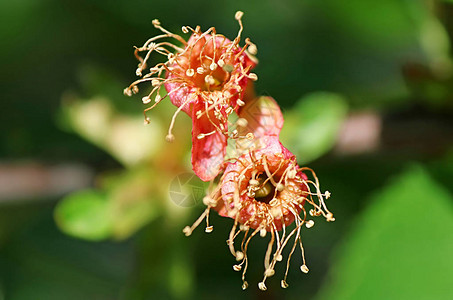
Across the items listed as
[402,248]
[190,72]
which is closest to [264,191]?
[190,72]

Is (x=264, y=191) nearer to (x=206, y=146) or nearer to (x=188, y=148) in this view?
(x=206, y=146)

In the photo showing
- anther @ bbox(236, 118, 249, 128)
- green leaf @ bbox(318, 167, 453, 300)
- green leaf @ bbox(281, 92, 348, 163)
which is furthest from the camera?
green leaf @ bbox(318, 167, 453, 300)

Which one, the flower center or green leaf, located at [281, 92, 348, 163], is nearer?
the flower center

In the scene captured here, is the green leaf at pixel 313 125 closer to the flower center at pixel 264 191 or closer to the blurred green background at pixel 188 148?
the blurred green background at pixel 188 148

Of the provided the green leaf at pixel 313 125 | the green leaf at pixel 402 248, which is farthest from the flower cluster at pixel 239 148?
the green leaf at pixel 402 248

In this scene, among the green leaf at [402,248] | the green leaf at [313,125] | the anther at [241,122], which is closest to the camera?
the anther at [241,122]

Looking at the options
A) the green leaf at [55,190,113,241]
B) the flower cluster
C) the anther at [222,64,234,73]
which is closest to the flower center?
the flower cluster

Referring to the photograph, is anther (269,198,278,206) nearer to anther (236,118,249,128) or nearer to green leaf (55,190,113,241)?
anther (236,118,249,128)
